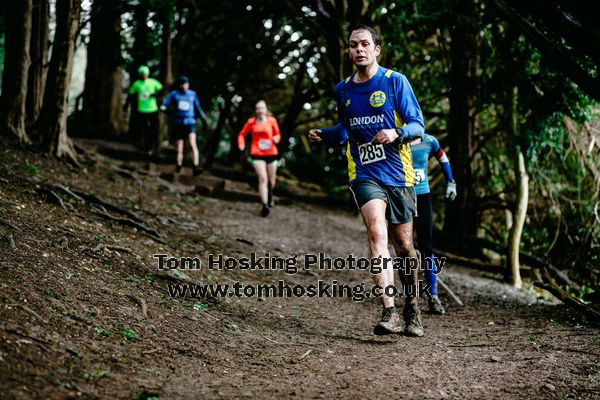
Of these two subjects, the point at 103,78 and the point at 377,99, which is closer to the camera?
the point at 377,99

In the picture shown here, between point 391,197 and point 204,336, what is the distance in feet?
6.40

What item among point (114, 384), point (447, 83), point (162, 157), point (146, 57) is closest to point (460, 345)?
point (114, 384)

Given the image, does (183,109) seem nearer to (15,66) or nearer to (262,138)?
(262,138)

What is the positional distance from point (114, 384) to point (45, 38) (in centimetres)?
945

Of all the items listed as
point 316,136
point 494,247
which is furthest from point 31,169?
point 494,247

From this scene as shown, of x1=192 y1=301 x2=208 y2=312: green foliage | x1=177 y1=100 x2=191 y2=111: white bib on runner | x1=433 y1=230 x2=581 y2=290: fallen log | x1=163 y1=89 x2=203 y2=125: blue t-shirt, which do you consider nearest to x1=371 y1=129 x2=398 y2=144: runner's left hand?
x1=192 y1=301 x2=208 y2=312: green foliage

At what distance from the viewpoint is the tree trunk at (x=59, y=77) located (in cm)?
1089

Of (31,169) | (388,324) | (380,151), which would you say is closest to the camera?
(388,324)

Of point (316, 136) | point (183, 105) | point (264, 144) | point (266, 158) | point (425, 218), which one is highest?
point (183, 105)

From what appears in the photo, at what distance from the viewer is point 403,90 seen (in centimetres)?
545

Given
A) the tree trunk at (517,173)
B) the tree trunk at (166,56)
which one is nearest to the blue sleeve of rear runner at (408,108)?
the tree trunk at (517,173)

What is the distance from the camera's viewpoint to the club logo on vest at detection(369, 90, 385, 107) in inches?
216

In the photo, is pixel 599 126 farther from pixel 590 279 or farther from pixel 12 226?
pixel 12 226

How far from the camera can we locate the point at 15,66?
1045 centimetres
